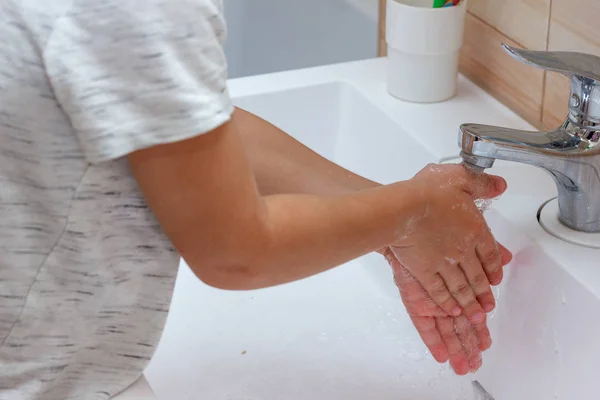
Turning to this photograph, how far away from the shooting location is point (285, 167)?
2.30 ft

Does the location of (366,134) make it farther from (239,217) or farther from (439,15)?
(239,217)

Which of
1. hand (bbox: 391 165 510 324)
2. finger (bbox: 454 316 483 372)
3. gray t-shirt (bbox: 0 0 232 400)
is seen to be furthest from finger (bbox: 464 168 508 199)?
gray t-shirt (bbox: 0 0 232 400)

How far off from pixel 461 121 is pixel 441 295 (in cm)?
22

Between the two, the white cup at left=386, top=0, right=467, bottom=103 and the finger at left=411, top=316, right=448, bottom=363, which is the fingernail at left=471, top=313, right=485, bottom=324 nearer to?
the finger at left=411, top=316, right=448, bottom=363

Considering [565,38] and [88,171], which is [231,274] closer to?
[88,171]

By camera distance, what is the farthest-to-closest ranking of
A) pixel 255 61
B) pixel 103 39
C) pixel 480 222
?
pixel 255 61, pixel 480 222, pixel 103 39

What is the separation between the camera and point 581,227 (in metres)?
0.65

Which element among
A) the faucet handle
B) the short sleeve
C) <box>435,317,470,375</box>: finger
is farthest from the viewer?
<box>435,317,470,375</box>: finger

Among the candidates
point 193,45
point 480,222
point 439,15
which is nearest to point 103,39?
point 193,45

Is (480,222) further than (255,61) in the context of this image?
No

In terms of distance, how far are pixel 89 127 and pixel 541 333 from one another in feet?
1.25

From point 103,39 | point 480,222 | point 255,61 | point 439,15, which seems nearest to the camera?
point 103,39

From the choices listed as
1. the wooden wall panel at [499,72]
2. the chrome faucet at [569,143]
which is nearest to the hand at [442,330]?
the chrome faucet at [569,143]

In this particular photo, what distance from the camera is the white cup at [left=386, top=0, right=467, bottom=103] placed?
80 cm
